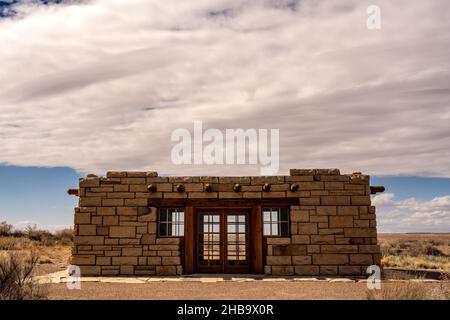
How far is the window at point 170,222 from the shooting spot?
525 inches

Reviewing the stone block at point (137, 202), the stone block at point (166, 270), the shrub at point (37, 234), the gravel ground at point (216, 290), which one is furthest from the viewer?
the shrub at point (37, 234)

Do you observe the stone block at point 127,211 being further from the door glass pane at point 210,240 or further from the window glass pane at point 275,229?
the window glass pane at point 275,229

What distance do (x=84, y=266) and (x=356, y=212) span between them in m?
7.71

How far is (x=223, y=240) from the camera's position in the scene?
13.2 m

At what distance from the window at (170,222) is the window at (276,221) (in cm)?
239

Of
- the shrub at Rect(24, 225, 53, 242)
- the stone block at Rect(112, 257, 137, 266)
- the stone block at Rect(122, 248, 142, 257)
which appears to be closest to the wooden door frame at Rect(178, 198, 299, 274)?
the stone block at Rect(122, 248, 142, 257)

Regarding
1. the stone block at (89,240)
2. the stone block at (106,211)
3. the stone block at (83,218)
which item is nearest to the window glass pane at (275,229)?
the stone block at (106,211)

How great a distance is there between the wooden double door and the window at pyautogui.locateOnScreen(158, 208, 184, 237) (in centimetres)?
46

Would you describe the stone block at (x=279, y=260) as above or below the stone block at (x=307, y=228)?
below

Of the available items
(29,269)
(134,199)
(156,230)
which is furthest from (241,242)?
(29,269)

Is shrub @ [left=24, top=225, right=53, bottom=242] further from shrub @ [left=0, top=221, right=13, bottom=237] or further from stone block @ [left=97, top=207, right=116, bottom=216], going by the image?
stone block @ [left=97, top=207, right=116, bottom=216]

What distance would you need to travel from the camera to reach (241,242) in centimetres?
1330

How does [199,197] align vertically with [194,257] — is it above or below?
above
